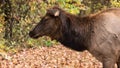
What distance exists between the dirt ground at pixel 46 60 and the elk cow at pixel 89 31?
8.52 ft

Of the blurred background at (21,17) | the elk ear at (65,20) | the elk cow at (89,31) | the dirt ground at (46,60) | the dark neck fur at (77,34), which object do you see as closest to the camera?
the elk cow at (89,31)

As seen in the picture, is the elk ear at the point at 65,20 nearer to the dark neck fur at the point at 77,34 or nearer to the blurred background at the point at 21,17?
the dark neck fur at the point at 77,34

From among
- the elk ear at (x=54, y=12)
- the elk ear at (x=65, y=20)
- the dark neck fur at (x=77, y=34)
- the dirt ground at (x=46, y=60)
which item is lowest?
the dirt ground at (x=46, y=60)

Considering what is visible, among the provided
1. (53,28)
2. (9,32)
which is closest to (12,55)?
(9,32)

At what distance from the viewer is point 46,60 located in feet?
45.8

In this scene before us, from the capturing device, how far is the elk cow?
9.62 m

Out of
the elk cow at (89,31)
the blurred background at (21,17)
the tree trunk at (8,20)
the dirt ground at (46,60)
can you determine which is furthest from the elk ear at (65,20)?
the tree trunk at (8,20)

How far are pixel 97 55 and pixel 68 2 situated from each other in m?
6.63

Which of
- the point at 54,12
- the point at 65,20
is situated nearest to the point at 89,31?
the point at 65,20

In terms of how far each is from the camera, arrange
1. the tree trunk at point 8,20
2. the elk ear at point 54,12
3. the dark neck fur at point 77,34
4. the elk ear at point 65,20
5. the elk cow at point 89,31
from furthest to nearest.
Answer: the tree trunk at point 8,20 → the dark neck fur at point 77,34 → the elk ear at point 65,20 → the elk ear at point 54,12 → the elk cow at point 89,31

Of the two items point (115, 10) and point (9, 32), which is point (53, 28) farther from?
point (9, 32)

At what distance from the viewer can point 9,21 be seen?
1733cm

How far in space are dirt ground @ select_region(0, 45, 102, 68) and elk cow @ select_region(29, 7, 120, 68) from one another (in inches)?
102

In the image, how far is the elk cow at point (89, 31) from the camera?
379 inches
